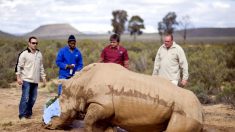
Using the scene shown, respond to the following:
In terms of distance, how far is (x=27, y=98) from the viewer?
8.45 meters

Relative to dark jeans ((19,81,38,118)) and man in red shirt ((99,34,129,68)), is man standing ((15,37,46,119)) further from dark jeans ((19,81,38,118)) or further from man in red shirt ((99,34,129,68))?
man in red shirt ((99,34,129,68))

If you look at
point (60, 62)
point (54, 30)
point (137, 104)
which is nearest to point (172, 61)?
point (60, 62)

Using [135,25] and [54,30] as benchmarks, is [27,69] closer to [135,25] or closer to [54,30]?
[135,25]

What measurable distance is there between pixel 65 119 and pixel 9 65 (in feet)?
41.9

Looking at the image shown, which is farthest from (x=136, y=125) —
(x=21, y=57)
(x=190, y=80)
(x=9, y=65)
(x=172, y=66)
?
(x=9, y=65)

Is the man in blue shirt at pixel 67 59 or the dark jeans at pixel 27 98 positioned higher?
the man in blue shirt at pixel 67 59

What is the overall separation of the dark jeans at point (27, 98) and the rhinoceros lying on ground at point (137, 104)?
289cm

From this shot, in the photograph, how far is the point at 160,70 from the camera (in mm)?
7707

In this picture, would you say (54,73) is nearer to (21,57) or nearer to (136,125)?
(21,57)

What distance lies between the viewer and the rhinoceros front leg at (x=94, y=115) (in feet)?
18.0

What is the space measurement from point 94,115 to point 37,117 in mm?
3442

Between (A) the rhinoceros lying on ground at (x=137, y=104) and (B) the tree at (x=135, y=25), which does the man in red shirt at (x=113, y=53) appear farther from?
(B) the tree at (x=135, y=25)

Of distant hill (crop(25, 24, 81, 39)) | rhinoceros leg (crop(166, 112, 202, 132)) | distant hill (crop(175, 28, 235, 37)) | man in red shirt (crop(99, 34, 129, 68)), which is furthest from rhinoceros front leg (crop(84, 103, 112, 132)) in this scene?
distant hill (crop(25, 24, 81, 39))

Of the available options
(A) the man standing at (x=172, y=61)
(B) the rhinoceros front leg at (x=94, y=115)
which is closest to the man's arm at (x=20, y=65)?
(A) the man standing at (x=172, y=61)
